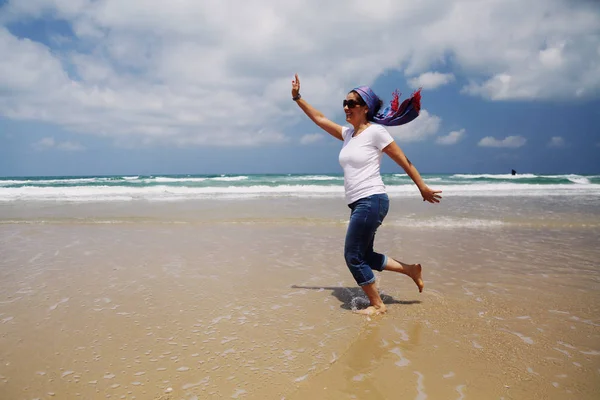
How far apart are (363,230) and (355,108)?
1.14 metres

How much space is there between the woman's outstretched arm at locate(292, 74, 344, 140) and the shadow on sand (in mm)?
1713

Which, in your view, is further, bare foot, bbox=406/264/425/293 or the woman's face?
bare foot, bbox=406/264/425/293

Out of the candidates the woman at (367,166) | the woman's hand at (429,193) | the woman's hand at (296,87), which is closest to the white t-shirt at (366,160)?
the woman at (367,166)

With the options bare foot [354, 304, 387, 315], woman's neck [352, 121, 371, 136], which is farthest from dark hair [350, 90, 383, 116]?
bare foot [354, 304, 387, 315]

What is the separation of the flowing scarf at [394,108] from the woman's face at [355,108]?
44mm

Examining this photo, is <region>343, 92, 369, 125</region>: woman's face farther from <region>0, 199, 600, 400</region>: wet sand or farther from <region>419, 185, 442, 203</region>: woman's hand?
<region>0, 199, 600, 400</region>: wet sand

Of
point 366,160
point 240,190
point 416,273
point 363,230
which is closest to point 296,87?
point 366,160

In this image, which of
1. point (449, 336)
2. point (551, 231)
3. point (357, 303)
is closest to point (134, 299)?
point (357, 303)

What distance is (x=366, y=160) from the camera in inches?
132

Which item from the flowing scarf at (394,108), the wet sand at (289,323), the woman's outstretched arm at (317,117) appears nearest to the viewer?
the wet sand at (289,323)

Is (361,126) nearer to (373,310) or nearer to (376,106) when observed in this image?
(376,106)

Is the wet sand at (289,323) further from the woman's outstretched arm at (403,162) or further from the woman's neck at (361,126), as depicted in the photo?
the woman's neck at (361,126)

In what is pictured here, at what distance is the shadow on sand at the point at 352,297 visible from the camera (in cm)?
377

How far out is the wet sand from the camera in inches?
90.3
